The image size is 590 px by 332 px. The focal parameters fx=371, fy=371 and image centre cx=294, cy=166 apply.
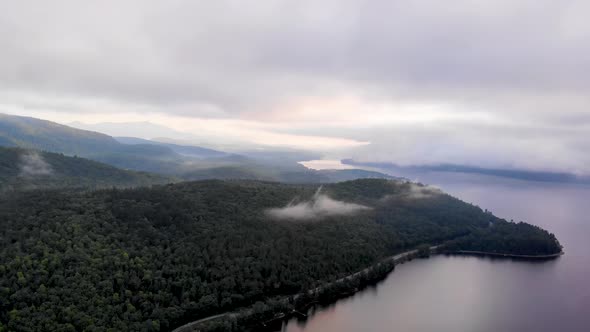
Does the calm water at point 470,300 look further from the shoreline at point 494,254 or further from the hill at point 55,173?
the hill at point 55,173

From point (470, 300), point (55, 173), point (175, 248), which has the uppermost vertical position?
point (55, 173)

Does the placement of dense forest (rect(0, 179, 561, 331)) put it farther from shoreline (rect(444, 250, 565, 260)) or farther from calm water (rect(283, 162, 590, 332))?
calm water (rect(283, 162, 590, 332))

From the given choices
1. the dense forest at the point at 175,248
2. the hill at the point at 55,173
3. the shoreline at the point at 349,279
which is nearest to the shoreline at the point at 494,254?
the shoreline at the point at 349,279

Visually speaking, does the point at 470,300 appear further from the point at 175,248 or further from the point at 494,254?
the point at 175,248

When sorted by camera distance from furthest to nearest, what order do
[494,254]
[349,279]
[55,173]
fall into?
[55,173], [494,254], [349,279]

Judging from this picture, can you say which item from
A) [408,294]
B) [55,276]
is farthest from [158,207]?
[408,294]

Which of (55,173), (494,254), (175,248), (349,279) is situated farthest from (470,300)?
(55,173)
